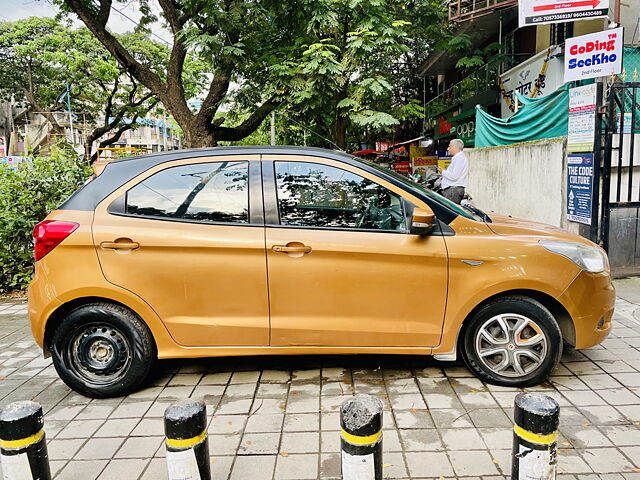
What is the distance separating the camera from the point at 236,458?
9.73 ft

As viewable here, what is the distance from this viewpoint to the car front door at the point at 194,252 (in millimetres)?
3631

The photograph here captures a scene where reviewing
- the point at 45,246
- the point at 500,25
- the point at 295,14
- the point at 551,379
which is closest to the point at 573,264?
the point at 551,379

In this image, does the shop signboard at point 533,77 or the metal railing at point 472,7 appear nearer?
the shop signboard at point 533,77

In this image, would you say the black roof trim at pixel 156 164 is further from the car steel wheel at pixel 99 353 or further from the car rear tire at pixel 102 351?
the car steel wheel at pixel 99 353

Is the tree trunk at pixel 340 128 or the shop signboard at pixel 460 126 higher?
the shop signboard at pixel 460 126

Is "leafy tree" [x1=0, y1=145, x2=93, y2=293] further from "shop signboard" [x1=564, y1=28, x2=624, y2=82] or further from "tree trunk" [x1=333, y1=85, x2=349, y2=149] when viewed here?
"shop signboard" [x1=564, y1=28, x2=624, y2=82]

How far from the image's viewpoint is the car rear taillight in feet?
12.0

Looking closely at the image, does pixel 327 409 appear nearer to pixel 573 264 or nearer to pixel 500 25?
pixel 573 264

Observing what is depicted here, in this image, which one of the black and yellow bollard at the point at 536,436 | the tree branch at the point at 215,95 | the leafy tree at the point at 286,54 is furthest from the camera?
the tree branch at the point at 215,95

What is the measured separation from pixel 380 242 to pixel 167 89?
10.9m

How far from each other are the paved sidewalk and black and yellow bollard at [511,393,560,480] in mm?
682

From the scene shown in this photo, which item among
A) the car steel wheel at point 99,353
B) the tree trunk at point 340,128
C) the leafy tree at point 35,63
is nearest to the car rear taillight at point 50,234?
the car steel wheel at point 99,353

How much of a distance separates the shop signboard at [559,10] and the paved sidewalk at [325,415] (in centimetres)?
546

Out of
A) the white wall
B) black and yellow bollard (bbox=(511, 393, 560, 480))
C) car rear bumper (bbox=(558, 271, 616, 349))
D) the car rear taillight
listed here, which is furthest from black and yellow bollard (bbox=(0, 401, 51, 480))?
the white wall
